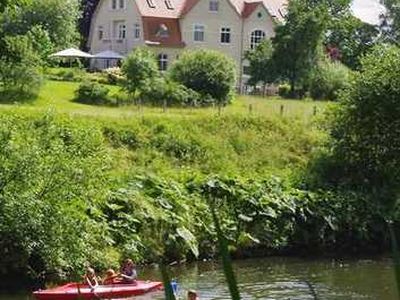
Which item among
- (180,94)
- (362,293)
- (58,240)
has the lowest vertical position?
(362,293)

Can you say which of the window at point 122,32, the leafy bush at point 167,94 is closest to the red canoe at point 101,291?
the leafy bush at point 167,94

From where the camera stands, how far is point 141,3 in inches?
2832

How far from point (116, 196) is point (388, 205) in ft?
35.0

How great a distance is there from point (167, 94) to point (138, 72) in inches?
114

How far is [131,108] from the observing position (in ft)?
145

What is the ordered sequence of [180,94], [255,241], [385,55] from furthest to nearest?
[180,94], [385,55], [255,241]

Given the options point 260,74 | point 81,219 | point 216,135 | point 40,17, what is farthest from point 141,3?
point 81,219

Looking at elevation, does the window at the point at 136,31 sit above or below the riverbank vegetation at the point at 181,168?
above

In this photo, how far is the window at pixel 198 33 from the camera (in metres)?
72.1

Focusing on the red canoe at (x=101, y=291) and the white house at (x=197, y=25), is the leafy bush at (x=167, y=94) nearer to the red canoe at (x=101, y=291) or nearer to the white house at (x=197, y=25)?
the white house at (x=197, y=25)

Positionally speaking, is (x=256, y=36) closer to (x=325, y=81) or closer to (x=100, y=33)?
(x=100, y=33)

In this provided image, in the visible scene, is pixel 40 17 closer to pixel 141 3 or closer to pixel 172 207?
pixel 141 3

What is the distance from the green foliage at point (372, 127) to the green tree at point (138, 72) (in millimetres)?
15179

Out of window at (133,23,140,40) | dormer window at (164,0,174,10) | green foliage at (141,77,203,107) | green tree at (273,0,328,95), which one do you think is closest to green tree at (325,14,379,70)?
dormer window at (164,0,174,10)
